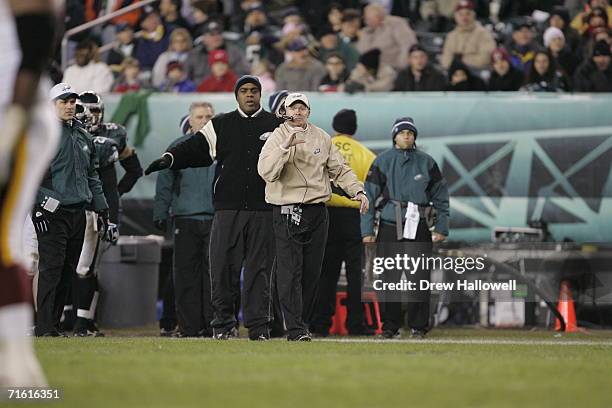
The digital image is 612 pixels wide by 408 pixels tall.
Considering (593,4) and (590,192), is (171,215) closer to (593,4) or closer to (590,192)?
(590,192)

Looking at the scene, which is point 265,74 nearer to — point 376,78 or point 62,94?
point 376,78

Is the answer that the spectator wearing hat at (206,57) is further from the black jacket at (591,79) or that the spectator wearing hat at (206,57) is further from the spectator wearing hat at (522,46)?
the black jacket at (591,79)

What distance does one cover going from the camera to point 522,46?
19.9 m

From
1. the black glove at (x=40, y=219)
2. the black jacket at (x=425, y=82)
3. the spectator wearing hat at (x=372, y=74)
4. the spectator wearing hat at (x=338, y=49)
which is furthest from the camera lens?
the spectator wearing hat at (x=338, y=49)

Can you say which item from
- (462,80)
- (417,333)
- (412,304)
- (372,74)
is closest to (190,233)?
(412,304)

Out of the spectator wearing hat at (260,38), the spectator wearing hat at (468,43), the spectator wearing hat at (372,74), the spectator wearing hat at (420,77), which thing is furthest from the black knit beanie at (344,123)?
the spectator wearing hat at (260,38)

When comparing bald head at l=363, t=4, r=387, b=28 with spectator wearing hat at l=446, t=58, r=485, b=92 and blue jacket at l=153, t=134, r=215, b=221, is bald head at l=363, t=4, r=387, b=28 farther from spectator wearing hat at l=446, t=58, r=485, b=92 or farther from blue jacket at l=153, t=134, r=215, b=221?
blue jacket at l=153, t=134, r=215, b=221

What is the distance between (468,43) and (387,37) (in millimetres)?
1217

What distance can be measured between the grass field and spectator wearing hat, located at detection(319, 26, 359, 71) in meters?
9.12

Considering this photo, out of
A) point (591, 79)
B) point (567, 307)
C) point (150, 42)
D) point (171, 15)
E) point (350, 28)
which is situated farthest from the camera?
point (171, 15)

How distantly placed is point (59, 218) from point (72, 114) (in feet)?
3.48

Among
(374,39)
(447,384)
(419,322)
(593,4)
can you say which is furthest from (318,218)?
(593,4)

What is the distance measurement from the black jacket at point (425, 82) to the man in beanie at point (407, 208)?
3.08m

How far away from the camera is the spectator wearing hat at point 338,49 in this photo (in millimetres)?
20500
